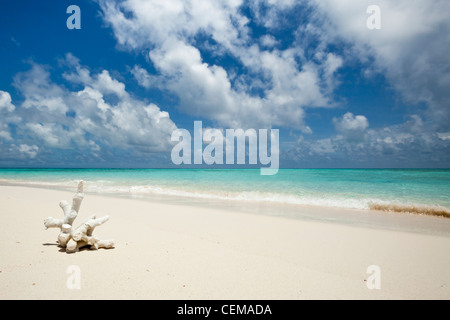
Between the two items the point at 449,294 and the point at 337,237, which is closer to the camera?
the point at 449,294

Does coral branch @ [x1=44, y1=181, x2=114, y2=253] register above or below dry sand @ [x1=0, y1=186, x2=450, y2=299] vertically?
above

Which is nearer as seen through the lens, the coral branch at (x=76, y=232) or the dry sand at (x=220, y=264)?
Result: the dry sand at (x=220, y=264)

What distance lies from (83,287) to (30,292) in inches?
21.9

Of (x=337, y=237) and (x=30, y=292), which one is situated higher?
(x=30, y=292)

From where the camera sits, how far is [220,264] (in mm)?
4160

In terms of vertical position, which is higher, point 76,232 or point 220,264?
point 76,232

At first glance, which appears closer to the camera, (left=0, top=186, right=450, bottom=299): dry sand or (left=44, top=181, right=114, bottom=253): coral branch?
(left=0, top=186, right=450, bottom=299): dry sand

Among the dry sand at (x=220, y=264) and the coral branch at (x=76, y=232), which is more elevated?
the coral branch at (x=76, y=232)

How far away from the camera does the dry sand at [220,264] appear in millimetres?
3189

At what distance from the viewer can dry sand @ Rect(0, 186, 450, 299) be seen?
10.5ft
